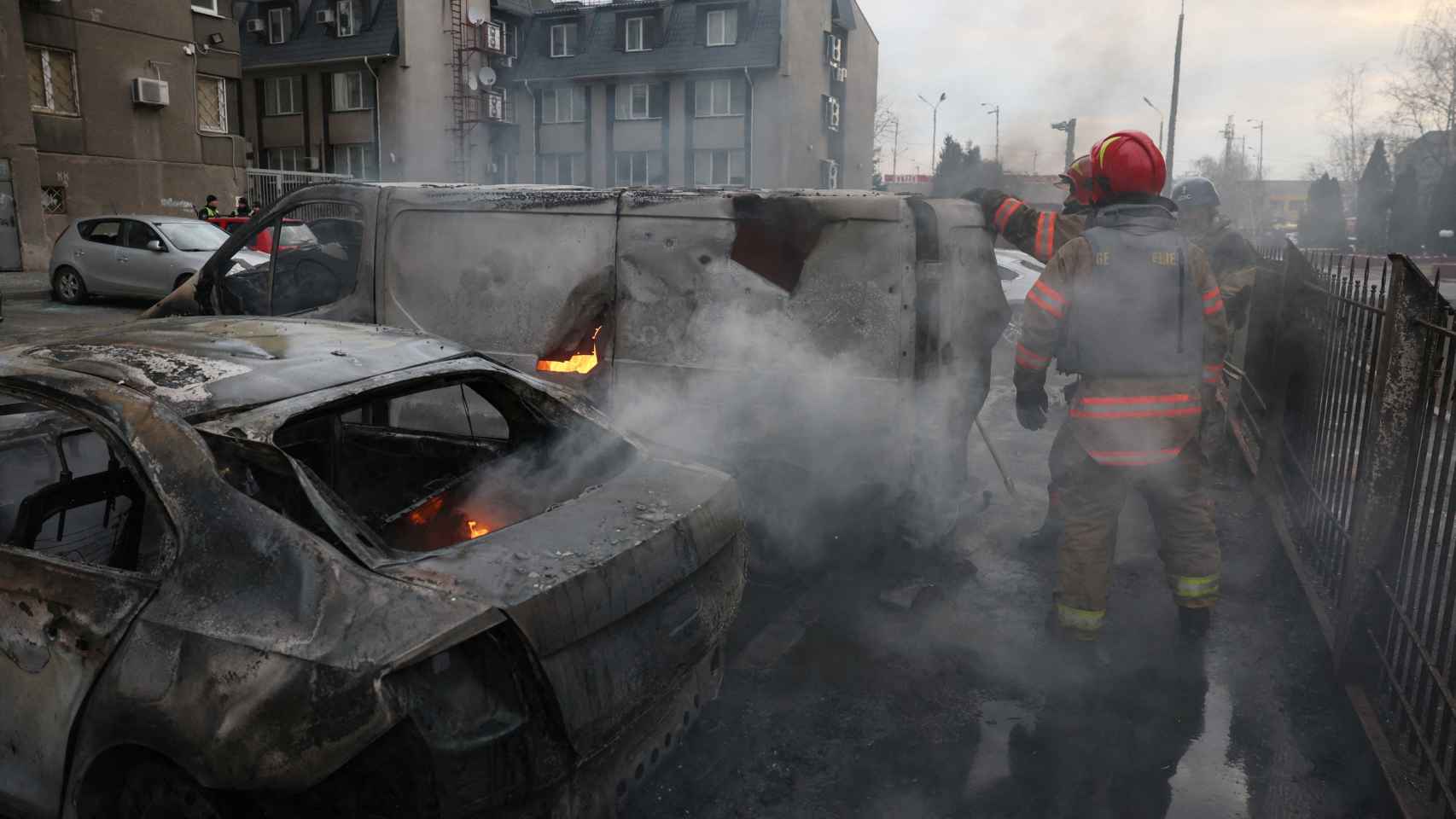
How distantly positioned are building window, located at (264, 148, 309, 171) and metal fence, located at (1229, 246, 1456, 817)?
36.7m

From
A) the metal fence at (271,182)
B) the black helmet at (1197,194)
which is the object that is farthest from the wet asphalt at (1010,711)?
the metal fence at (271,182)

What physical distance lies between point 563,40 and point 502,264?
116 feet

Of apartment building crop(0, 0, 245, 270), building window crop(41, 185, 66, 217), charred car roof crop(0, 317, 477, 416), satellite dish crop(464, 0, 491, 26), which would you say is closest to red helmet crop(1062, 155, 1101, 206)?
charred car roof crop(0, 317, 477, 416)

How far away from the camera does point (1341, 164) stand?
54.1m

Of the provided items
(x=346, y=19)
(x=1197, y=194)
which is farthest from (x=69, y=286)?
(x=346, y=19)

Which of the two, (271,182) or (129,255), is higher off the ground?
(271,182)

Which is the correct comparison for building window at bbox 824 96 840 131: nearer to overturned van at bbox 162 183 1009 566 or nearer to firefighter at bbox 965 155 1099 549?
firefighter at bbox 965 155 1099 549

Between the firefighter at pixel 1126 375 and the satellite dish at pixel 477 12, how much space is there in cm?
3357

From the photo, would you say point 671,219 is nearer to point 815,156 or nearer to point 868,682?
point 868,682

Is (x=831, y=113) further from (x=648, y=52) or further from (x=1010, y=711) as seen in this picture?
(x=1010, y=711)

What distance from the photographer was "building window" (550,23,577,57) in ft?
121

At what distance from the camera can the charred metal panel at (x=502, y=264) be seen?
495cm

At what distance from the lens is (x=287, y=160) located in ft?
120

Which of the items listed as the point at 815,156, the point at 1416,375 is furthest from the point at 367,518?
the point at 815,156
